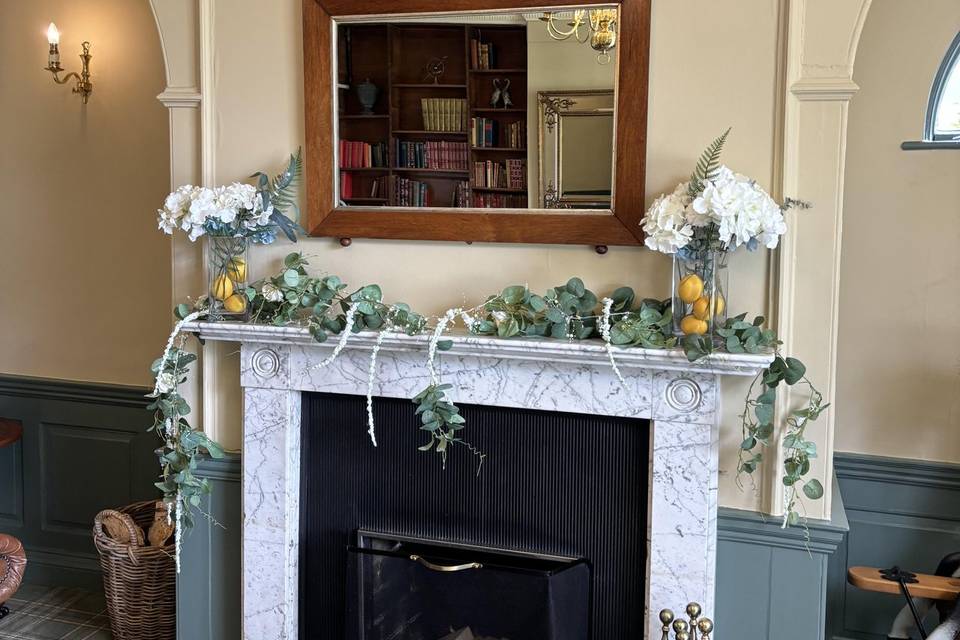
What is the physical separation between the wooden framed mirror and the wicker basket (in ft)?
4.63

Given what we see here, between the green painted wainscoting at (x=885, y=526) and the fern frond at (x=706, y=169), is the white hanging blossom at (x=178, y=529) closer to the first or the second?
the fern frond at (x=706, y=169)

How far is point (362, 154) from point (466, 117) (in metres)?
0.35

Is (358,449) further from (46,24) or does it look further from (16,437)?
(46,24)

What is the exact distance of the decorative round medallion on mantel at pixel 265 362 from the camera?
285 cm

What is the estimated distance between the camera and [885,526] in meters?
3.12

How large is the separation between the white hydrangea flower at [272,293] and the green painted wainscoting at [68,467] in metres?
1.40

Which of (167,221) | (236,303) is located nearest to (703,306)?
(236,303)

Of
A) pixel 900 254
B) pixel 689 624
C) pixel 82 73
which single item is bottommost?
pixel 689 624

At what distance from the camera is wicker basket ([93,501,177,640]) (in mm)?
3301

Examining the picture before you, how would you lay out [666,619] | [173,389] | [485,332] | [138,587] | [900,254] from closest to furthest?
[666,619]
[485,332]
[173,389]
[900,254]
[138,587]

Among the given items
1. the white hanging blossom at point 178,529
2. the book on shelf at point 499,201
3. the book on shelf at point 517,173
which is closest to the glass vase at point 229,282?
the white hanging blossom at point 178,529

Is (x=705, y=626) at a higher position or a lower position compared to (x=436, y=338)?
lower

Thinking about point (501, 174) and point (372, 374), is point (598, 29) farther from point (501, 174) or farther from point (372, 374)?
point (372, 374)

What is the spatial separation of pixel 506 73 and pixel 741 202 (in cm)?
78
